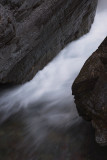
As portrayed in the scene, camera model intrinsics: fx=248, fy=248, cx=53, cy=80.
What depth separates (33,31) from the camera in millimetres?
5449

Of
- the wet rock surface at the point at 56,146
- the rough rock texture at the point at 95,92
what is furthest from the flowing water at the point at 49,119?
the rough rock texture at the point at 95,92

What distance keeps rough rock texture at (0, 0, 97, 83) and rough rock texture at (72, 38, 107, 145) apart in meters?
1.67

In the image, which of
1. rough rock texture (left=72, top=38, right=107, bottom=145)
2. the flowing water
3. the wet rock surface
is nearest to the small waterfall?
the flowing water

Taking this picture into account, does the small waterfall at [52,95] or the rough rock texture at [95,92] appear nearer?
the rough rock texture at [95,92]

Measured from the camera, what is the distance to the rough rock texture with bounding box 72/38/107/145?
3553mm

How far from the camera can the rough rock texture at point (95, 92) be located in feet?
11.7

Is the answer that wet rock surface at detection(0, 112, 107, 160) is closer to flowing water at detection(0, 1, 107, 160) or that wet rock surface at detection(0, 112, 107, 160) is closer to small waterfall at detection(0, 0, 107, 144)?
flowing water at detection(0, 1, 107, 160)

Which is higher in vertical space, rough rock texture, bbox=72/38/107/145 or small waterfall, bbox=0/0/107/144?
rough rock texture, bbox=72/38/107/145

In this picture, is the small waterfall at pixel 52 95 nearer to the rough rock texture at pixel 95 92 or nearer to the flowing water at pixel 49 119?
the flowing water at pixel 49 119

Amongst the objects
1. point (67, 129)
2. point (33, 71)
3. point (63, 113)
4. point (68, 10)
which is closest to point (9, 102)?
point (33, 71)

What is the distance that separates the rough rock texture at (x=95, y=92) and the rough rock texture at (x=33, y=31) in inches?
65.6

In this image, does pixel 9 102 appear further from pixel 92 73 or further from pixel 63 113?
pixel 92 73

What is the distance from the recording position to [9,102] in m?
5.80

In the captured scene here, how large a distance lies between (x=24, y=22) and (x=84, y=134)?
98.2 inches
